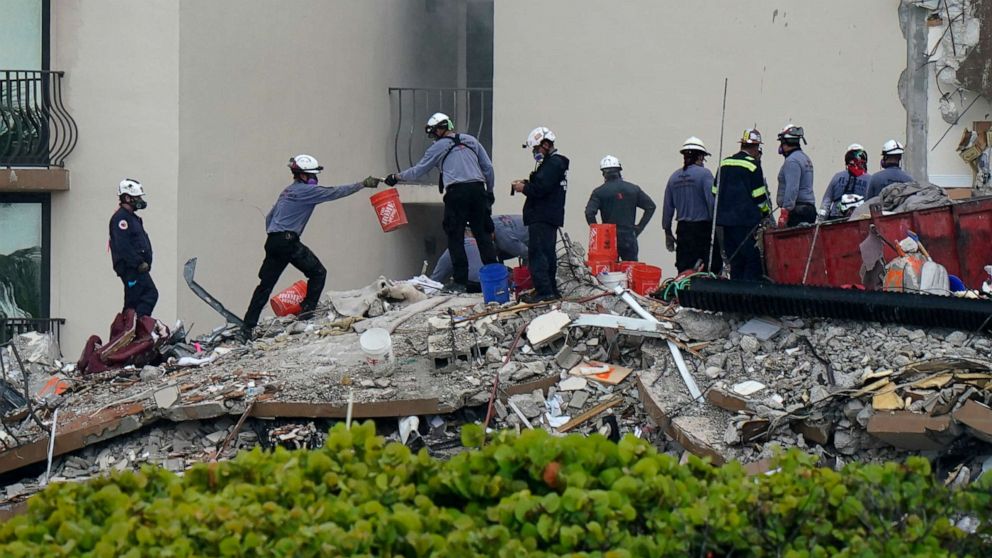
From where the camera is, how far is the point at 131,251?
11977 millimetres

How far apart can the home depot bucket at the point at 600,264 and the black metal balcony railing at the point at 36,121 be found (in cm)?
638

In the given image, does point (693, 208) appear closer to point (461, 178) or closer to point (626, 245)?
point (626, 245)

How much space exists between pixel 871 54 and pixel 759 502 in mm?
13570

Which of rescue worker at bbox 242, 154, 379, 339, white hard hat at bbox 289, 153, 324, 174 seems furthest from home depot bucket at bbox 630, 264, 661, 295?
white hard hat at bbox 289, 153, 324, 174

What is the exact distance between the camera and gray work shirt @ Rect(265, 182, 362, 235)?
38.1 ft

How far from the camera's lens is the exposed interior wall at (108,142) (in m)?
14.6

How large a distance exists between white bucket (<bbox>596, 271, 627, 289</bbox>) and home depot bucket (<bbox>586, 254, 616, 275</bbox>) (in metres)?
0.24

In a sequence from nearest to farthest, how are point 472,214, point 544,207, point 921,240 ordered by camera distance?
point 921,240 → point 544,207 → point 472,214

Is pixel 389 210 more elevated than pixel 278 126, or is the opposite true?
pixel 278 126

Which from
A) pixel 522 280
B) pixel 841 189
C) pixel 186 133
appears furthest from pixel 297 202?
pixel 841 189

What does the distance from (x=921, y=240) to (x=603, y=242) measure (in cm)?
258

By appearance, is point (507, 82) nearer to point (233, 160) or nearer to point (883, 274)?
point (233, 160)

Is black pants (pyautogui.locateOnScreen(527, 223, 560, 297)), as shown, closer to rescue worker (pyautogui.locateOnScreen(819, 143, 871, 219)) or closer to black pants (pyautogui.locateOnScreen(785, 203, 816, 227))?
black pants (pyautogui.locateOnScreen(785, 203, 816, 227))

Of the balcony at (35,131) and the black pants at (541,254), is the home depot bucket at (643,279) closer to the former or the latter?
the black pants at (541,254)
